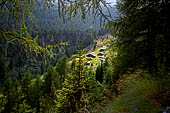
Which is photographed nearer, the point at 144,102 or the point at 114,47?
the point at 144,102

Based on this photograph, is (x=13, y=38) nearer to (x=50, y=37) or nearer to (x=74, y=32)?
(x=50, y=37)

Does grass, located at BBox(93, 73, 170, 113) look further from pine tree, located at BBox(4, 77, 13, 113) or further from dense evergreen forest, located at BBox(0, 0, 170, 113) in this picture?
pine tree, located at BBox(4, 77, 13, 113)

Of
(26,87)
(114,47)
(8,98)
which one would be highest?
(114,47)

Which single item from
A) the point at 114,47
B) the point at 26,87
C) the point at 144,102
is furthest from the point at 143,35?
the point at 26,87

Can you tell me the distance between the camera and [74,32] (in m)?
172

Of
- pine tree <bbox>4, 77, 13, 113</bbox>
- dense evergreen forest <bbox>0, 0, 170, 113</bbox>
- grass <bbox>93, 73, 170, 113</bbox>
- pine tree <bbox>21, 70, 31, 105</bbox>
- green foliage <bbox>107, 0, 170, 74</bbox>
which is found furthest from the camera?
pine tree <bbox>21, 70, 31, 105</bbox>

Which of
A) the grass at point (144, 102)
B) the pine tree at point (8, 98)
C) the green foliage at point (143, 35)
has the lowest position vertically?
the pine tree at point (8, 98)

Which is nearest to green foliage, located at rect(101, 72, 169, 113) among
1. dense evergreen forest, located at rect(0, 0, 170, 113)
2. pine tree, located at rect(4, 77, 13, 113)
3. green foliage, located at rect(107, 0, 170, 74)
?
dense evergreen forest, located at rect(0, 0, 170, 113)

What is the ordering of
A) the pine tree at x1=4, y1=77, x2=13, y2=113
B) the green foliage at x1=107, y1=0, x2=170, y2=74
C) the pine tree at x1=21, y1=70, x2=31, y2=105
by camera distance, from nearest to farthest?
the green foliage at x1=107, y1=0, x2=170, y2=74 → the pine tree at x1=4, y1=77, x2=13, y2=113 → the pine tree at x1=21, y1=70, x2=31, y2=105

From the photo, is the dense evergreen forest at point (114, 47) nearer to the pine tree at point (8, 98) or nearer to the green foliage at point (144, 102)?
the green foliage at point (144, 102)

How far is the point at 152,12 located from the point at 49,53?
445 centimetres

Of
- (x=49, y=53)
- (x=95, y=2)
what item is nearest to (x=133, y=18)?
(x=95, y=2)

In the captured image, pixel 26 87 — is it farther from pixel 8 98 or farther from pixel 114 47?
pixel 114 47

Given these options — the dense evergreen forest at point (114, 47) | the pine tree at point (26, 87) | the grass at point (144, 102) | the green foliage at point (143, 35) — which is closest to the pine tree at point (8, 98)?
the pine tree at point (26, 87)
